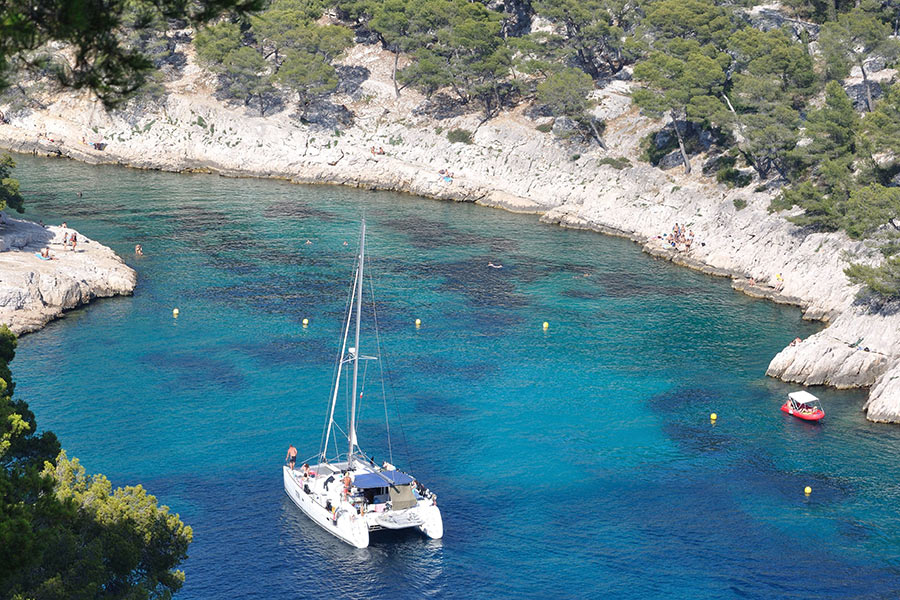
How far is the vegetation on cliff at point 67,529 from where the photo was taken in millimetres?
28562

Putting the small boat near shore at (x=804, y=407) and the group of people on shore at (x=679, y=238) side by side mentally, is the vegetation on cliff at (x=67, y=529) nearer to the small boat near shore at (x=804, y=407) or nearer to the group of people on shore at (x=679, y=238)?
the small boat near shore at (x=804, y=407)

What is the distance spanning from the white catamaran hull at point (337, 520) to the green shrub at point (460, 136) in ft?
310

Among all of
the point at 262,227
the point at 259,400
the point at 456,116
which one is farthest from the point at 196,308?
the point at 456,116

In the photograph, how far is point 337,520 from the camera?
5525cm

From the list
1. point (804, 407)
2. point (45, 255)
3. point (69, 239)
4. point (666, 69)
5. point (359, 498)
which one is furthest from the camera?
point (666, 69)

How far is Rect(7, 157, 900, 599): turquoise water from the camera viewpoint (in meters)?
53.5

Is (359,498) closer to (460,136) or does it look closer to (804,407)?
(804,407)

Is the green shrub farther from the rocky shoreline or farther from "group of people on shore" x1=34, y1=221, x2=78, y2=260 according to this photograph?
"group of people on shore" x1=34, y1=221, x2=78, y2=260

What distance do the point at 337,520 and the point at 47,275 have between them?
45.1m

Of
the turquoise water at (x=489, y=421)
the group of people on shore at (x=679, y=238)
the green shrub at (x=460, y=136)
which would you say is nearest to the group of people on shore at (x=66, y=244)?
the turquoise water at (x=489, y=421)

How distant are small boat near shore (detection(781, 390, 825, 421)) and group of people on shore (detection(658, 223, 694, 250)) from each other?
140ft

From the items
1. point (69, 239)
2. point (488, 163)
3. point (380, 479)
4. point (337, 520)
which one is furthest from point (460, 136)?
point (337, 520)

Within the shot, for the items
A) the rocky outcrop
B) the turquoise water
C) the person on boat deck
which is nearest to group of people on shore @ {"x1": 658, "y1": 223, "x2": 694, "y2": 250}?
the turquoise water

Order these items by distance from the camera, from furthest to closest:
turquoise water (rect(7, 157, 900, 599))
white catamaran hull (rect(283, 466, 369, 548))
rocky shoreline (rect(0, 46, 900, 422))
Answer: rocky shoreline (rect(0, 46, 900, 422)) < white catamaran hull (rect(283, 466, 369, 548)) < turquoise water (rect(7, 157, 900, 599))
